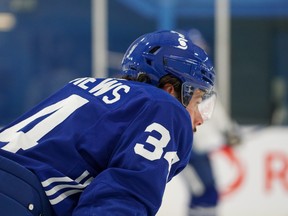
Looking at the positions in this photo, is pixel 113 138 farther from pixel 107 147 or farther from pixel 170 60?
pixel 170 60

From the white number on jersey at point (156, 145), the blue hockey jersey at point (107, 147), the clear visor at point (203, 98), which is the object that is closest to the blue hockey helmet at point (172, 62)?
the clear visor at point (203, 98)

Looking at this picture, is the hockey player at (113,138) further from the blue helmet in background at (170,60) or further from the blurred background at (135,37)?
the blurred background at (135,37)

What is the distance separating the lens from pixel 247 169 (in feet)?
19.8

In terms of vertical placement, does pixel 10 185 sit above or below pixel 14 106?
above

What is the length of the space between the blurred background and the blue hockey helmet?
13.4 feet

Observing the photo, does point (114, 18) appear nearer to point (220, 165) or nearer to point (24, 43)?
point (24, 43)

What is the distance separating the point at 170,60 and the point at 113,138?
0.29 metres

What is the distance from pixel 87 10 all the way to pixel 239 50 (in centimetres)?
117

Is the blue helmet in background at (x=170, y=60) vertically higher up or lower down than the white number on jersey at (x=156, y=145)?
higher up

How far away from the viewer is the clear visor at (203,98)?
6.54 feet

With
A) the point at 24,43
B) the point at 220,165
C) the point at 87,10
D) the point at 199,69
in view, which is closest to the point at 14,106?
the point at 24,43

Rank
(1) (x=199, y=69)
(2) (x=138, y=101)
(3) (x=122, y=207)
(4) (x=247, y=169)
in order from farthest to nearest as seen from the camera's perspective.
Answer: (4) (x=247, y=169) → (1) (x=199, y=69) → (2) (x=138, y=101) → (3) (x=122, y=207)

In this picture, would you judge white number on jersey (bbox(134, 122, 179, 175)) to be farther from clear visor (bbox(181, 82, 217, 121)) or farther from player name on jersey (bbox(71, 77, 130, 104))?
clear visor (bbox(181, 82, 217, 121))

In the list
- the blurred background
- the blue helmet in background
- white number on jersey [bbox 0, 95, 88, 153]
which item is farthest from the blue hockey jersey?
the blurred background
